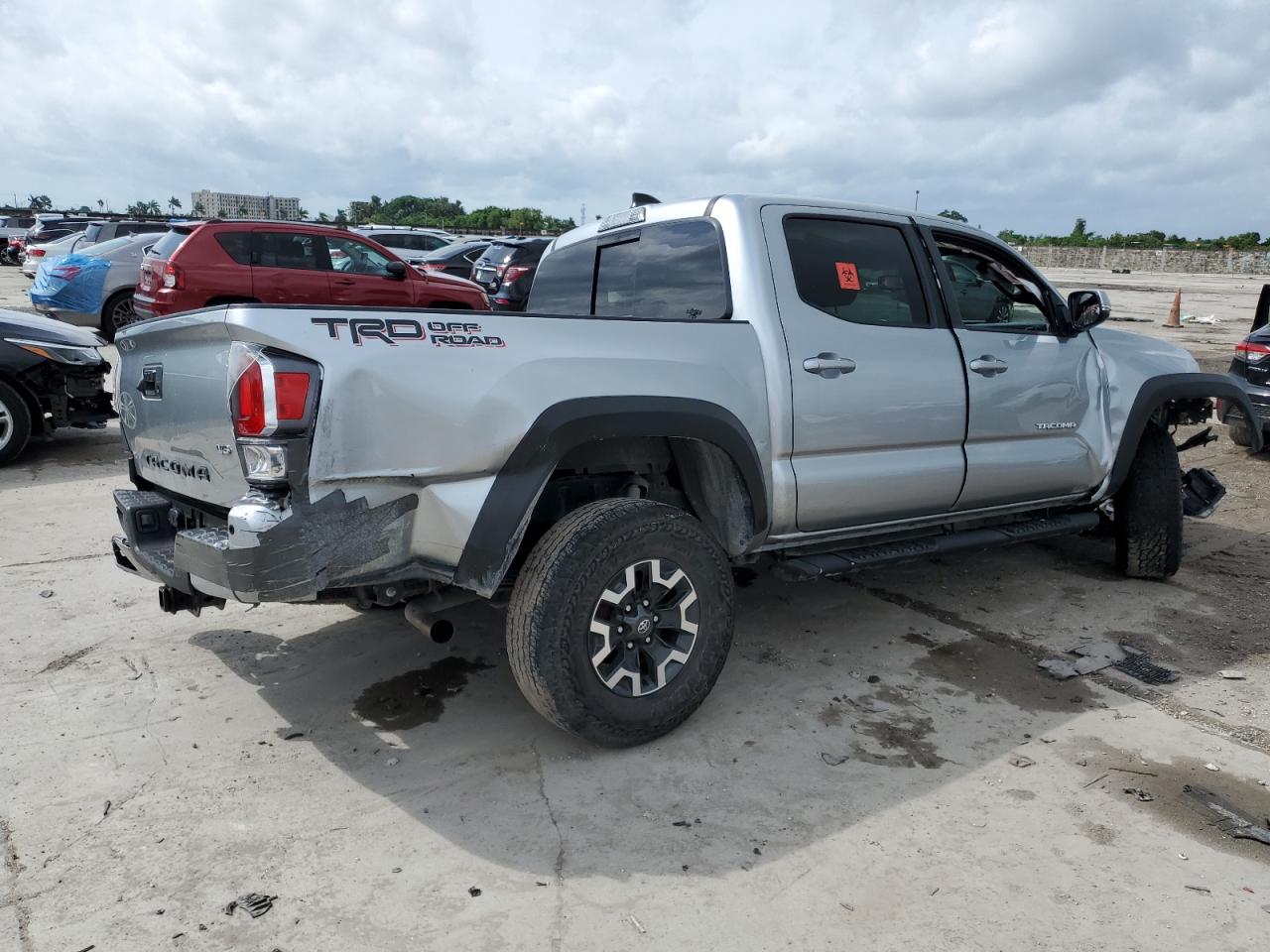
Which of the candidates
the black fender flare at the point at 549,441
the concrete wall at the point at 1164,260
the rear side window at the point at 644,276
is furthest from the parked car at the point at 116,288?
the concrete wall at the point at 1164,260

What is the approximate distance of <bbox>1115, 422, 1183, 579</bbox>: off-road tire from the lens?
5.06m

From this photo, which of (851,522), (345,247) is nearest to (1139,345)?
(851,522)

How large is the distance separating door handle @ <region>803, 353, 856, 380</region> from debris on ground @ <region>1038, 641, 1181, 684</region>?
161 centimetres

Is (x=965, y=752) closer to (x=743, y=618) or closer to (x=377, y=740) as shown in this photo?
(x=743, y=618)

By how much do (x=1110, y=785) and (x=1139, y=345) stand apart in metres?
2.84

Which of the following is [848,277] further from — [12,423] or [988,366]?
[12,423]

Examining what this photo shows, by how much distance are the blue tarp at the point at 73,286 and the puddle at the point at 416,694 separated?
36.3 ft

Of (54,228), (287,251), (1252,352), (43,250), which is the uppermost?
(54,228)

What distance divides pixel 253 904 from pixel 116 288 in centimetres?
1232

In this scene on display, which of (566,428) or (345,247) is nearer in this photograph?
(566,428)

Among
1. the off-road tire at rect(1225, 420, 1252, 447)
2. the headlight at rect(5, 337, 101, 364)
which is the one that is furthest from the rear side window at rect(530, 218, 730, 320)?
the off-road tire at rect(1225, 420, 1252, 447)

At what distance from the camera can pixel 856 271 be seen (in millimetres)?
4012

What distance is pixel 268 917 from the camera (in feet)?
8.02

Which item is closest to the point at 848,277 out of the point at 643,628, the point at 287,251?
the point at 643,628
